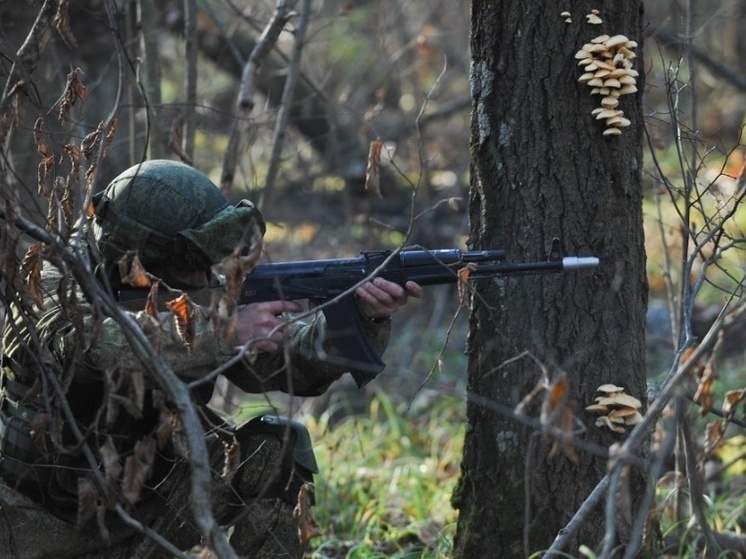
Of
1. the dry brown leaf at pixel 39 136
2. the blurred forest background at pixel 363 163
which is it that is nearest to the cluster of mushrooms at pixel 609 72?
the blurred forest background at pixel 363 163

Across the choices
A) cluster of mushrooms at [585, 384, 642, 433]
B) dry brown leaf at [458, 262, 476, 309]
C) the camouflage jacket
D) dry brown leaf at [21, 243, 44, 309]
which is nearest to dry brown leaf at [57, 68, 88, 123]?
dry brown leaf at [21, 243, 44, 309]

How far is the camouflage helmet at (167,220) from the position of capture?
354 centimetres

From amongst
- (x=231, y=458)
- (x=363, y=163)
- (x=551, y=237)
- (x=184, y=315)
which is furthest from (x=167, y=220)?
(x=363, y=163)

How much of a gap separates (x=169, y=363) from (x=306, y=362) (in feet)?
2.38

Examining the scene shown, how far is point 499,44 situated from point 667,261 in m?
1.83

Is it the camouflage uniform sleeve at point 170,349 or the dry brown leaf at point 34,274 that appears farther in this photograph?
the camouflage uniform sleeve at point 170,349

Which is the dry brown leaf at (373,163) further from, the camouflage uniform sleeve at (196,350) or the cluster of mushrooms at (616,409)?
the cluster of mushrooms at (616,409)

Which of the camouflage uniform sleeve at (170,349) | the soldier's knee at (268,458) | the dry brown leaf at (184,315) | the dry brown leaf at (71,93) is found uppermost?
the dry brown leaf at (71,93)

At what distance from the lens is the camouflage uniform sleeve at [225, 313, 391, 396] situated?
380 centimetres

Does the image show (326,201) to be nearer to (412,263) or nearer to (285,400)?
(285,400)

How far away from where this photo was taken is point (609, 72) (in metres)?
3.37

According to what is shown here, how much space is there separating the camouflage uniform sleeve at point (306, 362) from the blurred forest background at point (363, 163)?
0.86 feet

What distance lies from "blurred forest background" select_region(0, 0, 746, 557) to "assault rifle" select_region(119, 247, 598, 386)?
17 cm

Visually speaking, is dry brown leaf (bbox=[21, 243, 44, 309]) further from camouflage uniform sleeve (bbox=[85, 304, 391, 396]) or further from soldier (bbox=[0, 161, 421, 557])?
camouflage uniform sleeve (bbox=[85, 304, 391, 396])
